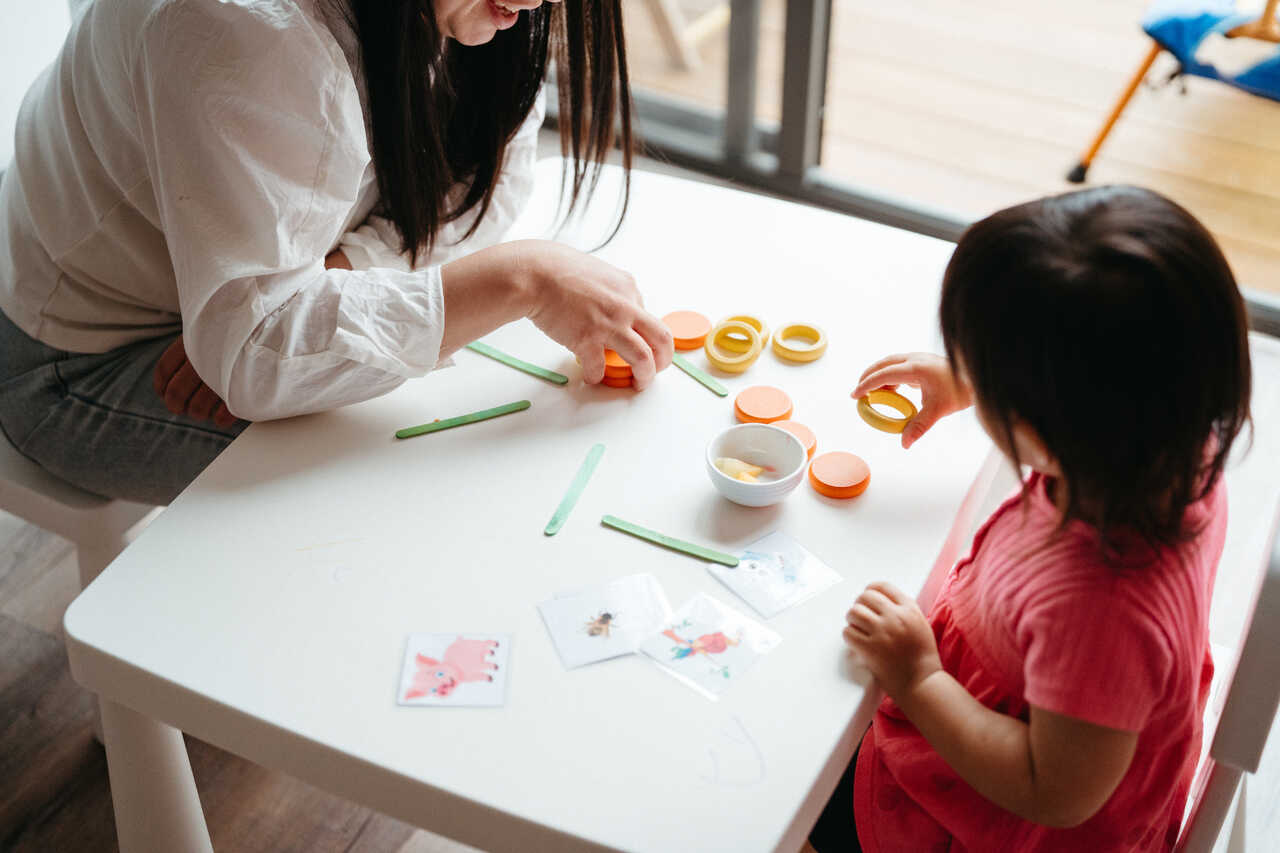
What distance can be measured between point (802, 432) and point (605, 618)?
0.27m

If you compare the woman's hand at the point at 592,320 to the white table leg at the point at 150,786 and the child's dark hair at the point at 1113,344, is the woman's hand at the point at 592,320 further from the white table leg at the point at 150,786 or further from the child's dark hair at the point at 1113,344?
the white table leg at the point at 150,786

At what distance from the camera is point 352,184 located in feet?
3.48

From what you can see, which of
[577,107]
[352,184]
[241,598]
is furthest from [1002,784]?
[577,107]

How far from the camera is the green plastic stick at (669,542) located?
94cm

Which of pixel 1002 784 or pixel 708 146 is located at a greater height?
pixel 1002 784

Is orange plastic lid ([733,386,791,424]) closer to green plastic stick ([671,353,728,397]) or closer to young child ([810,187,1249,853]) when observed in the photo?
green plastic stick ([671,353,728,397])

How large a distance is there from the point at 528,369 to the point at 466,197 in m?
0.28

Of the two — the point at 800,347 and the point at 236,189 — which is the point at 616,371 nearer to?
the point at 800,347

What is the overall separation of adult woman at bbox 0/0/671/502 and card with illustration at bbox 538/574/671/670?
26 cm

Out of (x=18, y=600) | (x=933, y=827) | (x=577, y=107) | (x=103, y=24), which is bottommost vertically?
(x=18, y=600)

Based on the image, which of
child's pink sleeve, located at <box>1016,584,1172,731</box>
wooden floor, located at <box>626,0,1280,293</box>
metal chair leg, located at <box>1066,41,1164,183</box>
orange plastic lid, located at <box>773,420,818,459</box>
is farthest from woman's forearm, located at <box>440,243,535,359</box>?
metal chair leg, located at <box>1066,41,1164,183</box>

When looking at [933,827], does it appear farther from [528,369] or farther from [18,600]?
[18,600]

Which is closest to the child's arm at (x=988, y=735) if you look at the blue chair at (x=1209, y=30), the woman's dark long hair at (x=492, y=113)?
the woman's dark long hair at (x=492, y=113)

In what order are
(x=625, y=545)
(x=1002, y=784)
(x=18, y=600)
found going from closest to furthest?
(x=1002, y=784) < (x=625, y=545) < (x=18, y=600)
